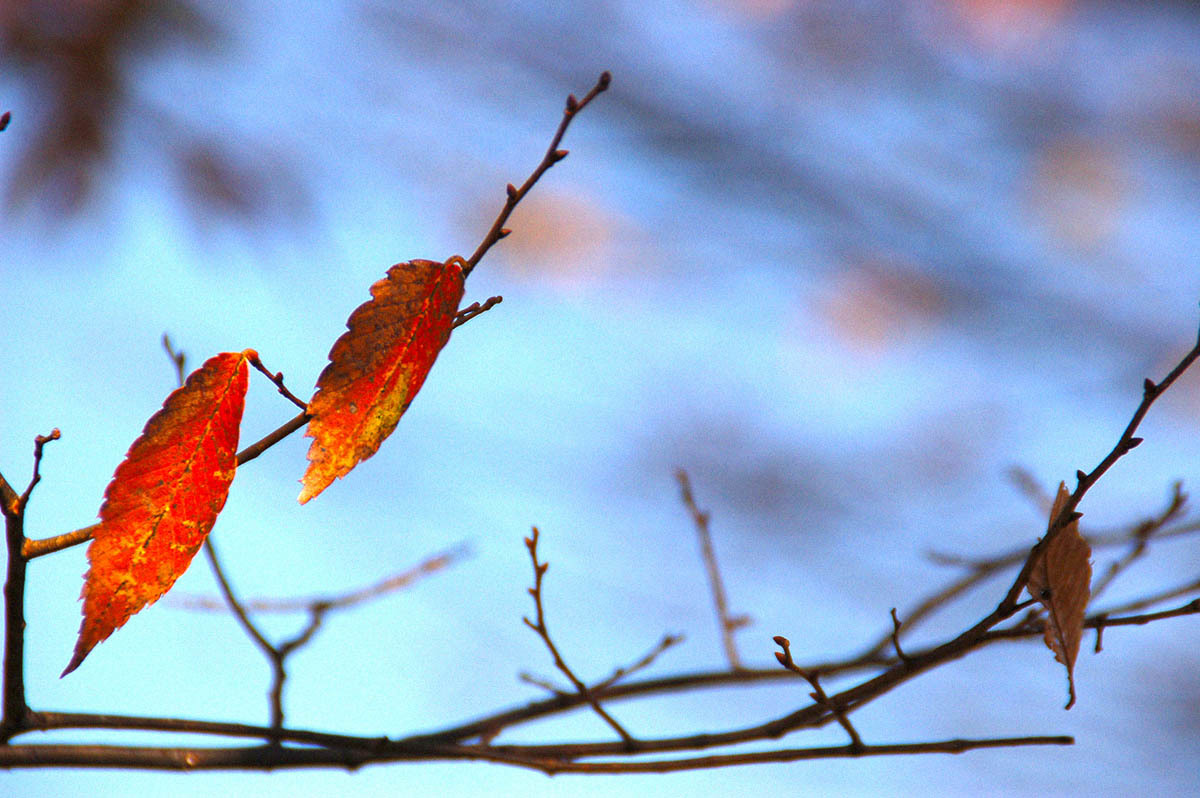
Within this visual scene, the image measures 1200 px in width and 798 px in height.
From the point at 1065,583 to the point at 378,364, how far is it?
292 millimetres

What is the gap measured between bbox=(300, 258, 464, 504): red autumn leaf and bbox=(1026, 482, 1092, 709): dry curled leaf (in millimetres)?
259

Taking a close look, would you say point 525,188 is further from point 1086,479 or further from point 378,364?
point 1086,479

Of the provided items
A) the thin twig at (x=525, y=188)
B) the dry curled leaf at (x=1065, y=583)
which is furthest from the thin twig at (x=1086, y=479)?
the thin twig at (x=525, y=188)

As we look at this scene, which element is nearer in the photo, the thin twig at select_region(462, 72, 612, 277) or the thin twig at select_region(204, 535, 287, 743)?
the thin twig at select_region(462, 72, 612, 277)

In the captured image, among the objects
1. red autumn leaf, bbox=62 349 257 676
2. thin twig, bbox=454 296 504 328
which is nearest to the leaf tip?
red autumn leaf, bbox=62 349 257 676

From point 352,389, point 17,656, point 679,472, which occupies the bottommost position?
point 17,656

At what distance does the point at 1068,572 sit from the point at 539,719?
1.14ft

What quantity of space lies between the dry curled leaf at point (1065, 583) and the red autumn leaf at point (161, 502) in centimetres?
32

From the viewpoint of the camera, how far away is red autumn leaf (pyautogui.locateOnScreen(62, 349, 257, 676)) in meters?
0.32

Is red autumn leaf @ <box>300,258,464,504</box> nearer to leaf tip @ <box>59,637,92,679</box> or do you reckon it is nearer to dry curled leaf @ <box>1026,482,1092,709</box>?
leaf tip @ <box>59,637,92,679</box>

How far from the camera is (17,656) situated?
346 mm

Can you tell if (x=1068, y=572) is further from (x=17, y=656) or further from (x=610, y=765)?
(x=17, y=656)

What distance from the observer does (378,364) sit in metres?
0.35

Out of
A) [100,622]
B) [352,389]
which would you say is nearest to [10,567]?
[100,622]
